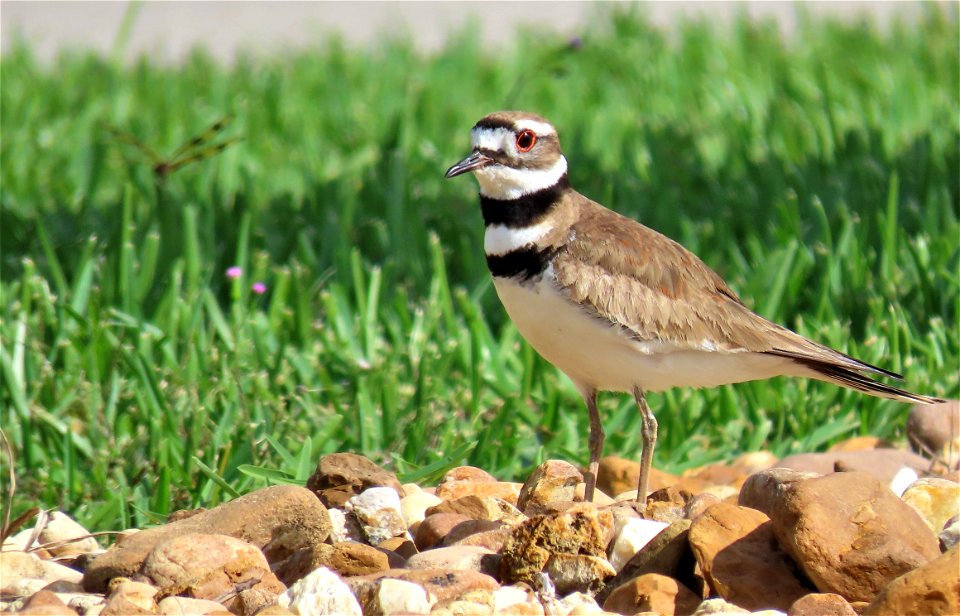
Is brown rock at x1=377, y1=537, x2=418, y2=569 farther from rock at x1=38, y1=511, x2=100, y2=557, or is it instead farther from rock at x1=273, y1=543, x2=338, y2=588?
rock at x1=38, y1=511, x2=100, y2=557

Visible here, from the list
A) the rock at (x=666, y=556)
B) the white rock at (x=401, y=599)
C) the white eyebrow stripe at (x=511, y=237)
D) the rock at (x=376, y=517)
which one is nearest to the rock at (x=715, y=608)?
the rock at (x=666, y=556)

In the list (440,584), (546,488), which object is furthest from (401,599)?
(546,488)

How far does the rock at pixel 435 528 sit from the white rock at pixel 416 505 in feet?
0.33

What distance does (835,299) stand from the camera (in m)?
5.99

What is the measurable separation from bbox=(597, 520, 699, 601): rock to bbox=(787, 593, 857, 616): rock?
0.34m

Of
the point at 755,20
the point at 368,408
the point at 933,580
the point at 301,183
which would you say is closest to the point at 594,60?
the point at 755,20

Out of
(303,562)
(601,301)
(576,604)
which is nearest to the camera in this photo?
(576,604)

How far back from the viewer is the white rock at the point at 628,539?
3.72 m

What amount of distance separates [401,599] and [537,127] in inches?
72.9

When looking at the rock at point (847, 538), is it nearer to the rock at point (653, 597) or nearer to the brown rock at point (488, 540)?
the rock at point (653, 597)

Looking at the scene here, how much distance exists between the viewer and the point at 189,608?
332cm

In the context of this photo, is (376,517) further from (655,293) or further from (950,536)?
(950,536)

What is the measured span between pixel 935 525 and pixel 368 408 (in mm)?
2054

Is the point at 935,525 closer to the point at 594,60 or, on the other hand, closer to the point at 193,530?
the point at 193,530
